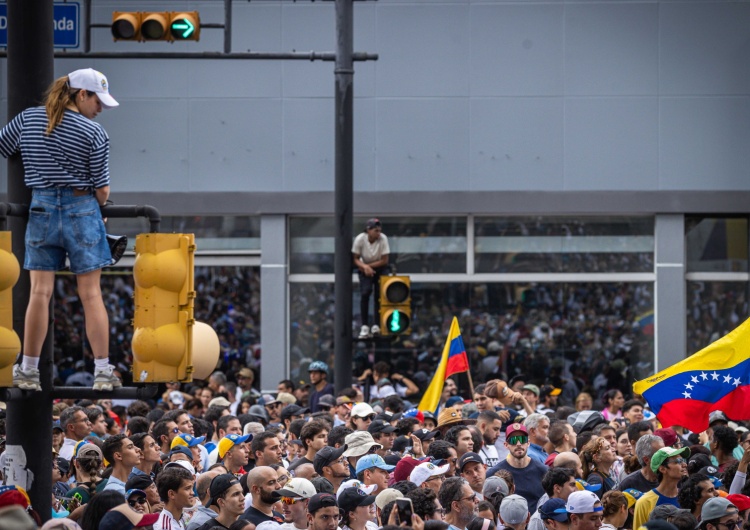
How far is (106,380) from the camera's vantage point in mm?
6414

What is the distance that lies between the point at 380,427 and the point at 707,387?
3160mm

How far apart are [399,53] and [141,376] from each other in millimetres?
17571

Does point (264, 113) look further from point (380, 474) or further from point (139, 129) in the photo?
point (380, 474)

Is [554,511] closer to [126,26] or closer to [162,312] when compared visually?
[162,312]

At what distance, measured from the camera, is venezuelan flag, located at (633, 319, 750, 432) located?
11148mm

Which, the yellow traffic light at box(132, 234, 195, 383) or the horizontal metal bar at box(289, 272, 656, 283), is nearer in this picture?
the yellow traffic light at box(132, 234, 195, 383)

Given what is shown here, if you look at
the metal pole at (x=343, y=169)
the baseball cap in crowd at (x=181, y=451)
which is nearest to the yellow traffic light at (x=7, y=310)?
the baseball cap in crowd at (x=181, y=451)

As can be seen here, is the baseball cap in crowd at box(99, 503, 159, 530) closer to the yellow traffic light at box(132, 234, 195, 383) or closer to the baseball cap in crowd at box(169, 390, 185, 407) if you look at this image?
the yellow traffic light at box(132, 234, 195, 383)

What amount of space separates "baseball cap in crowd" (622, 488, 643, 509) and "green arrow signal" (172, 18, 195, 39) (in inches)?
307

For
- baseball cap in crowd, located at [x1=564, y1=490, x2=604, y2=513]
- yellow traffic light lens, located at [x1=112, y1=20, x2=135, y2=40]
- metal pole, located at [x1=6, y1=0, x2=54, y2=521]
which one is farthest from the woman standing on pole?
yellow traffic light lens, located at [x1=112, y1=20, x2=135, y2=40]

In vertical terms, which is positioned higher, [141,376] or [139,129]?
[139,129]

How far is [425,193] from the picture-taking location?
908 inches

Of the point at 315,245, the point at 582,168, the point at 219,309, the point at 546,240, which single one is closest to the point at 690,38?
the point at 582,168

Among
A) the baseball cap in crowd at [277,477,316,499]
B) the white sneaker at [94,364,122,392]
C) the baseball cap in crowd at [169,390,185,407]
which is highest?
the white sneaker at [94,364,122,392]
